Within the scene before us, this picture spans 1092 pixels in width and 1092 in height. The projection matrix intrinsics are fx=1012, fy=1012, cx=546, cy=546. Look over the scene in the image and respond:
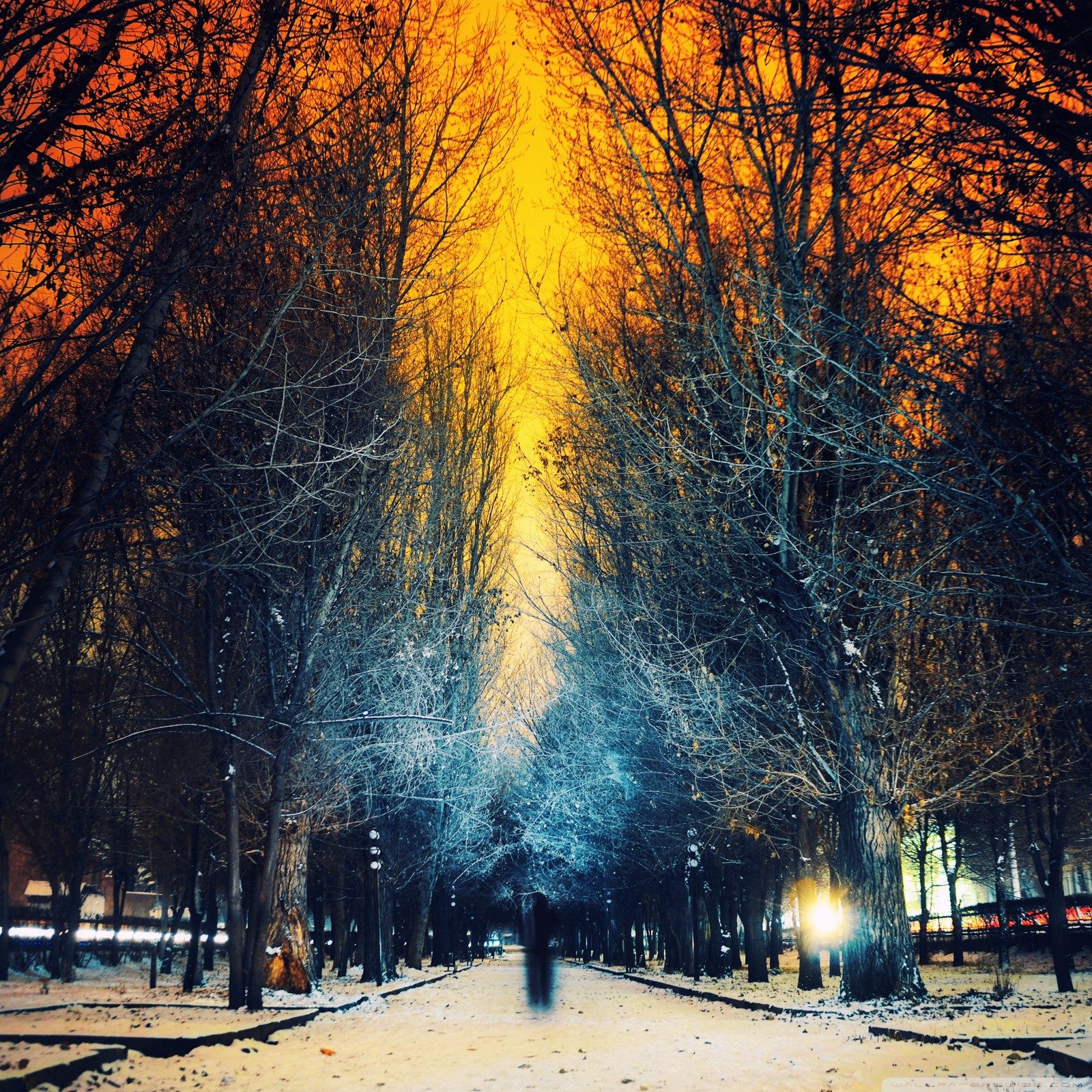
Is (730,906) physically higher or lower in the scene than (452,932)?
higher

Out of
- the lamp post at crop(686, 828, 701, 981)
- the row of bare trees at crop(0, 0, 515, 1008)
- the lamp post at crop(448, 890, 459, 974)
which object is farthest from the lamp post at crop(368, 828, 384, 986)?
the lamp post at crop(448, 890, 459, 974)

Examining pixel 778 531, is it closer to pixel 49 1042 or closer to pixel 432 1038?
pixel 432 1038

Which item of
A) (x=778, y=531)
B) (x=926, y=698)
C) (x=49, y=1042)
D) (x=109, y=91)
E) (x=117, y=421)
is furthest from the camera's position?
(x=926, y=698)

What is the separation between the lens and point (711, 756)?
16234 millimetres

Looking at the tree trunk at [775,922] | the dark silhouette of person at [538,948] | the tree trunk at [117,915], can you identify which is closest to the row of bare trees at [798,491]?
the dark silhouette of person at [538,948]

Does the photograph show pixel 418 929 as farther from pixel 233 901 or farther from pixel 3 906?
pixel 233 901

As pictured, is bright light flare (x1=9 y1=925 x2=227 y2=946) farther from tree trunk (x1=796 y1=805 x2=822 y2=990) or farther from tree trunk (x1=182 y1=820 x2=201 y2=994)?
tree trunk (x1=796 y1=805 x2=822 y2=990)

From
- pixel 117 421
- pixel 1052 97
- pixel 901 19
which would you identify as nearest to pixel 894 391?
pixel 1052 97

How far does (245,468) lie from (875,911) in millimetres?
11676

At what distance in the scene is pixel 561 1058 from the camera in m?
10.4

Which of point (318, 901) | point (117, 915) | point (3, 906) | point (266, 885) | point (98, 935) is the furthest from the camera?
point (98, 935)

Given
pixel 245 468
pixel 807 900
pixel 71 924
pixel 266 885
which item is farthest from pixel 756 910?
pixel 245 468

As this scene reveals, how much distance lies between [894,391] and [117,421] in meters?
6.51

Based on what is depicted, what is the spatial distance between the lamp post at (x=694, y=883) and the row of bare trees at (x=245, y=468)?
6.84 m
